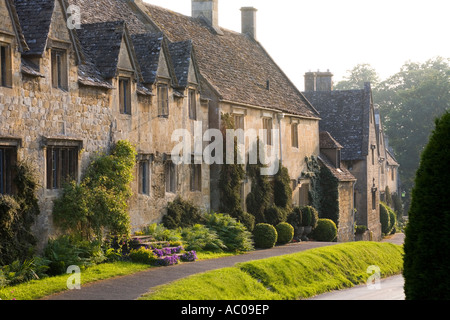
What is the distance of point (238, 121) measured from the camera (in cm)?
3144

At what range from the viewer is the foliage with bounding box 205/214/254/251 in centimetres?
2684

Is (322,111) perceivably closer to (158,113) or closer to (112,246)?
(158,113)

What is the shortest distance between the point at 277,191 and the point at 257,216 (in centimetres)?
280

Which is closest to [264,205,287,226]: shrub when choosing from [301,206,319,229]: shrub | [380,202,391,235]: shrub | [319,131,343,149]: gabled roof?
[301,206,319,229]: shrub

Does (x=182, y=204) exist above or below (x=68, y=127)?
below

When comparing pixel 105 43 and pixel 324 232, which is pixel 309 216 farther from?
pixel 105 43

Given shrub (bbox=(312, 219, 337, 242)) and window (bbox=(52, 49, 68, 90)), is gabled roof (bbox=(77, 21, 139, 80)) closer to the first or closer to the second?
window (bbox=(52, 49, 68, 90))

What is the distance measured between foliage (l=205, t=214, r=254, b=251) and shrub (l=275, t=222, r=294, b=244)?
13.3 feet

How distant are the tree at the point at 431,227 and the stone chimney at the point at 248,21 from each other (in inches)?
1205

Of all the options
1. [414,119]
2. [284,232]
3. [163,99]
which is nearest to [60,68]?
[163,99]

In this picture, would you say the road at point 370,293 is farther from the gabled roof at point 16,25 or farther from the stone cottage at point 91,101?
the gabled roof at point 16,25

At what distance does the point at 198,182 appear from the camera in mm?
28594

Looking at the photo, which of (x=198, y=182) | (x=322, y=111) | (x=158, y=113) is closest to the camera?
(x=158, y=113)

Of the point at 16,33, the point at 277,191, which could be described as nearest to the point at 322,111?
the point at 277,191
